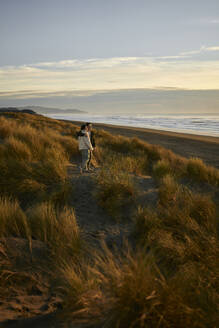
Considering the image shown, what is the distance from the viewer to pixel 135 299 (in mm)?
2260

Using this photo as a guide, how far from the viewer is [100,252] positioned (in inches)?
128

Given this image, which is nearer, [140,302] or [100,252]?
[140,302]

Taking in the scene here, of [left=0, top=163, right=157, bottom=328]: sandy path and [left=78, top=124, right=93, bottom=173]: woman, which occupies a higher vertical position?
Result: [left=78, top=124, right=93, bottom=173]: woman

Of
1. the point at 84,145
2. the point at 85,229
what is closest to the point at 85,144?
the point at 84,145

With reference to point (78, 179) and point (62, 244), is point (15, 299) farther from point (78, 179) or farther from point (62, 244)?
point (78, 179)

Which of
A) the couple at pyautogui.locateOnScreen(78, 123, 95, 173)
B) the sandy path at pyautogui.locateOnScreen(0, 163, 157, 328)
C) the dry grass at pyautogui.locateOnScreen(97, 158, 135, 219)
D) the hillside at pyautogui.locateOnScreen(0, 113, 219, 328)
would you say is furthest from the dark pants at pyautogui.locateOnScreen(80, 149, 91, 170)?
the dry grass at pyautogui.locateOnScreen(97, 158, 135, 219)

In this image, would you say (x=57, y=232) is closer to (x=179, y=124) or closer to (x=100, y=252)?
(x=100, y=252)

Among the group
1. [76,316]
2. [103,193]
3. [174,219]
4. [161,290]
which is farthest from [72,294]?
[103,193]

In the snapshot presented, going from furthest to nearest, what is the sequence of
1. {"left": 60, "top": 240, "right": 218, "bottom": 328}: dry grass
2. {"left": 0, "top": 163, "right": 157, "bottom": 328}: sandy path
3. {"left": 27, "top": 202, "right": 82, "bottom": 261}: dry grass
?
1. {"left": 27, "top": 202, "right": 82, "bottom": 261}: dry grass
2. {"left": 0, "top": 163, "right": 157, "bottom": 328}: sandy path
3. {"left": 60, "top": 240, "right": 218, "bottom": 328}: dry grass

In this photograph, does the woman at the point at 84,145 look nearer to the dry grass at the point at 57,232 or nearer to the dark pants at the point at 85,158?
the dark pants at the point at 85,158

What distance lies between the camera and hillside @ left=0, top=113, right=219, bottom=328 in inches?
91.2

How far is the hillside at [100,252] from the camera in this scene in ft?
7.60

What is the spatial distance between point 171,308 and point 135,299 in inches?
12.1

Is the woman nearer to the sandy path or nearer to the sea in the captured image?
the sandy path
